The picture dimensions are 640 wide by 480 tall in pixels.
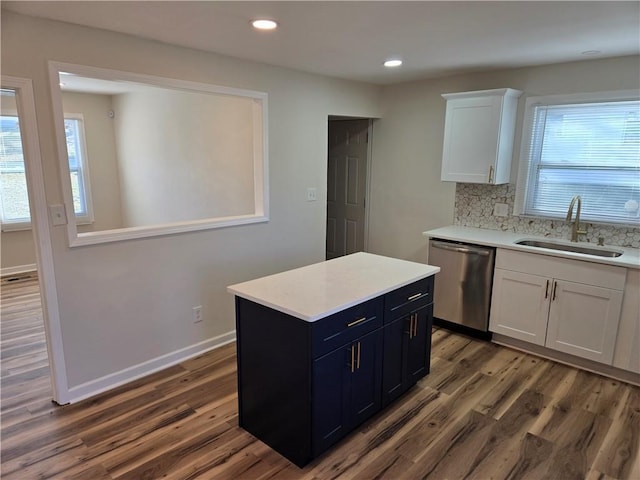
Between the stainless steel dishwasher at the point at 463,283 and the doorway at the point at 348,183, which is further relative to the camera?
the doorway at the point at 348,183

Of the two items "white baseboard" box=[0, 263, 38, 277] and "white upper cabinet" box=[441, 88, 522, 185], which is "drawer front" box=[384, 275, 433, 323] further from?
"white baseboard" box=[0, 263, 38, 277]

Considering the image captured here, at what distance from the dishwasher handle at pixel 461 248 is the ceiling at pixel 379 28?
60.4 inches

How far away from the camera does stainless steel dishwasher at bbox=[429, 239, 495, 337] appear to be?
3523 mm

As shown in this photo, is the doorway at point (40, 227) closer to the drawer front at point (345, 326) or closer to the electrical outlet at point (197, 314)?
the electrical outlet at point (197, 314)

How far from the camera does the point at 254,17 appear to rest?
2219mm

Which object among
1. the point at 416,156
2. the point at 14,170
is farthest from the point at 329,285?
the point at 14,170

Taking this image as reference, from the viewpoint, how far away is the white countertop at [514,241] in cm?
291

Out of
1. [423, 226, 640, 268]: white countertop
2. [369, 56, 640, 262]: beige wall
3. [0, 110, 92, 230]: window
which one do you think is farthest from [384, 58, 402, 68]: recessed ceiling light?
[0, 110, 92, 230]: window

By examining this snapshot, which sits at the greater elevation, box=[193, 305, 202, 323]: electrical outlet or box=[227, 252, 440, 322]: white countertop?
box=[227, 252, 440, 322]: white countertop

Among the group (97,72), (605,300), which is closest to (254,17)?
(97,72)

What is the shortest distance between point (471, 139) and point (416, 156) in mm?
799

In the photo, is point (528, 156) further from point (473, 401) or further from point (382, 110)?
point (473, 401)

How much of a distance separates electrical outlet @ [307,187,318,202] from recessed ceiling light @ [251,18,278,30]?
178 centimetres

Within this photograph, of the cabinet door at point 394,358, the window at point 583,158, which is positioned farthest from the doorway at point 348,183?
the cabinet door at point 394,358
